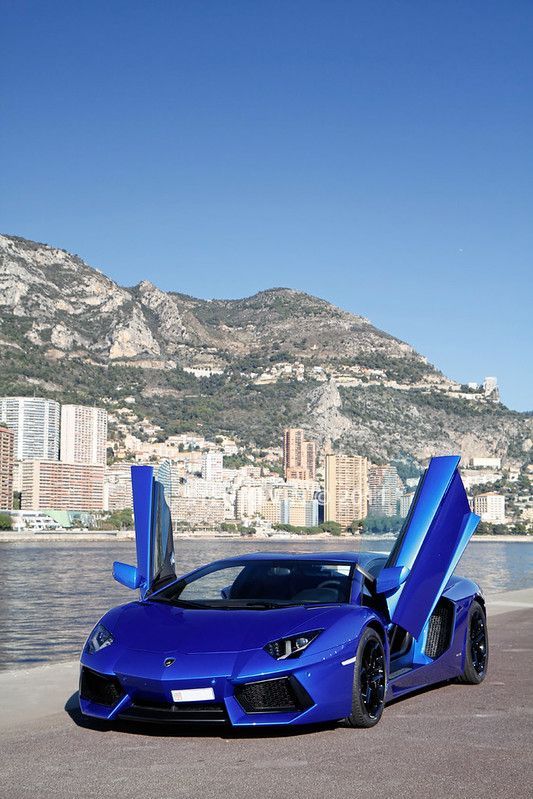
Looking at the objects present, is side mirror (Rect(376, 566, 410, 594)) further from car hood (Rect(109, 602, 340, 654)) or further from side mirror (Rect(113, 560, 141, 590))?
side mirror (Rect(113, 560, 141, 590))

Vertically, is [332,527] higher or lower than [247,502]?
lower

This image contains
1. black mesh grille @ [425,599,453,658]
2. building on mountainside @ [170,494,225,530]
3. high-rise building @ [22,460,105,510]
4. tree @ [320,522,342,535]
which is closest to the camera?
black mesh grille @ [425,599,453,658]

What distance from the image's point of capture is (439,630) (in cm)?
833

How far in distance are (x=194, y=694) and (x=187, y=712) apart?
118 millimetres

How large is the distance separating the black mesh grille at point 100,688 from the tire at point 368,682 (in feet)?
4.55

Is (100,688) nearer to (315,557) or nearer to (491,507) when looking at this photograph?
(315,557)

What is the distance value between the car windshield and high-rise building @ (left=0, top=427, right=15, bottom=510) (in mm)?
179042

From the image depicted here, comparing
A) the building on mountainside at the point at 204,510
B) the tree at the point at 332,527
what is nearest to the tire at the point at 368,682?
the tree at the point at 332,527

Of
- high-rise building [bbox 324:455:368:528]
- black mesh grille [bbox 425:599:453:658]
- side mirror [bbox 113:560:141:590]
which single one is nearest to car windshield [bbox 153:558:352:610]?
side mirror [bbox 113:560:141:590]

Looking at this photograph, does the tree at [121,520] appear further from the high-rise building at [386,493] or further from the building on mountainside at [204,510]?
the high-rise building at [386,493]

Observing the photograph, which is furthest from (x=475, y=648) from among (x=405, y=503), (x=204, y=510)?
(x=204, y=510)

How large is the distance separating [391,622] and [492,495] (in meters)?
191

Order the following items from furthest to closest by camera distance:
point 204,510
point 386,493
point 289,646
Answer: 1. point 204,510
2. point 386,493
3. point 289,646

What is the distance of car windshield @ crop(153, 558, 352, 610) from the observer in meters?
7.22
